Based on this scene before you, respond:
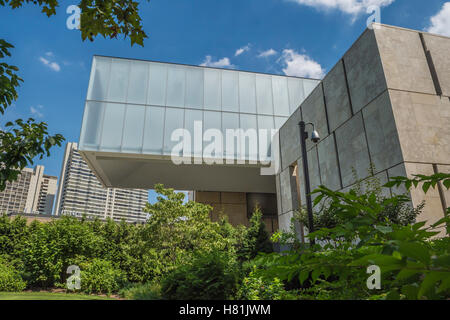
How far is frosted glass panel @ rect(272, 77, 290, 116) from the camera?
79.2 feet

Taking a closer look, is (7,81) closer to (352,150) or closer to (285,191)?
(352,150)

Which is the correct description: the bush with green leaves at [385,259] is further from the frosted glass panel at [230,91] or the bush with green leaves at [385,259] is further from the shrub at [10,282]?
the frosted glass panel at [230,91]

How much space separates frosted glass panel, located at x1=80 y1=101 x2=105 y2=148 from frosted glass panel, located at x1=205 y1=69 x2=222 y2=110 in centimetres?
815

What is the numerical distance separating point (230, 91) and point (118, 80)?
9.03 metres

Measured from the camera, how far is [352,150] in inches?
528

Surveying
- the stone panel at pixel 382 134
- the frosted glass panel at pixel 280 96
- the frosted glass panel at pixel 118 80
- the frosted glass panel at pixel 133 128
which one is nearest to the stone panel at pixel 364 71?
the stone panel at pixel 382 134

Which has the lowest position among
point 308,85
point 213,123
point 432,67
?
point 432,67

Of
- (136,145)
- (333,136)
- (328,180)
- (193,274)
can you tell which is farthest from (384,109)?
(136,145)

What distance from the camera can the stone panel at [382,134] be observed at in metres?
10.9

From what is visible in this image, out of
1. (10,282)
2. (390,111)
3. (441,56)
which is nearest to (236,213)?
(10,282)

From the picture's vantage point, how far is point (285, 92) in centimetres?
2486

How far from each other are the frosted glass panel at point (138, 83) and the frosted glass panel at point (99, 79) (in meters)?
1.77

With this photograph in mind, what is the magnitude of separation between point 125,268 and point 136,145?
850 cm
